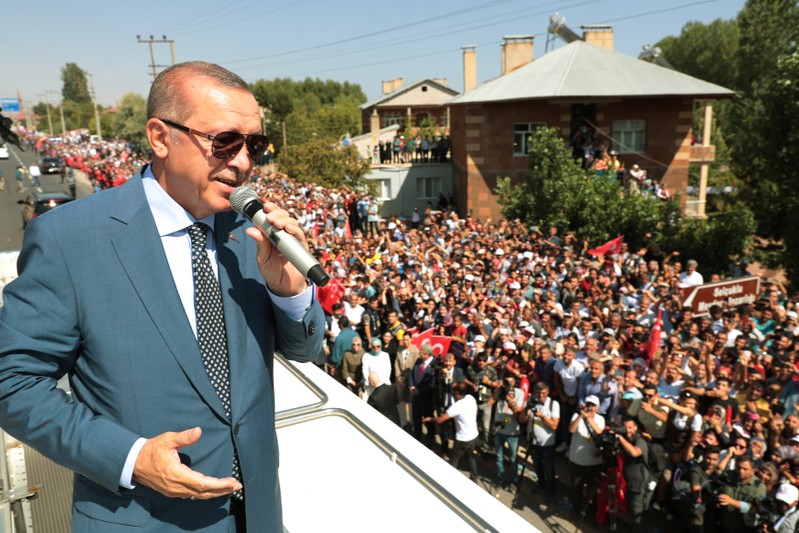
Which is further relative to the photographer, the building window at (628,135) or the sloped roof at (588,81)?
the building window at (628,135)

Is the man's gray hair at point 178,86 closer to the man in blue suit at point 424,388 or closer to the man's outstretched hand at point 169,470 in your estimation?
the man's outstretched hand at point 169,470

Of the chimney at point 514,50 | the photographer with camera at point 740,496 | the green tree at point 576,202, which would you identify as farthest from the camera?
the chimney at point 514,50

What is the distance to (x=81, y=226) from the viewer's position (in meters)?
1.42

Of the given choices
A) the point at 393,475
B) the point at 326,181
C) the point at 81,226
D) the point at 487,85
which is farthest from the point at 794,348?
the point at 326,181

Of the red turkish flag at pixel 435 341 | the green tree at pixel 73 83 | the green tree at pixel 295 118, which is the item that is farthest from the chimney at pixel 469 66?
the green tree at pixel 73 83

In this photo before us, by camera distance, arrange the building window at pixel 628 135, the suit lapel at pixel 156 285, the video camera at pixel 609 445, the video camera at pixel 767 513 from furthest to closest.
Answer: the building window at pixel 628 135 → the video camera at pixel 609 445 → the video camera at pixel 767 513 → the suit lapel at pixel 156 285

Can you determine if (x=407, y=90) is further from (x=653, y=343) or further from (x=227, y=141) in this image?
(x=227, y=141)

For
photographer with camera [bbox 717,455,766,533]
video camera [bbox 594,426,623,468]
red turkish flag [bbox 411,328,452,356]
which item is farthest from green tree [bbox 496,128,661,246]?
photographer with camera [bbox 717,455,766,533]

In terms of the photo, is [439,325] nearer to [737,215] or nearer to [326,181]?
[737,215]

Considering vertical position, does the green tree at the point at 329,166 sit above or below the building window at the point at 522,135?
below

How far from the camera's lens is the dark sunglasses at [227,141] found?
1515 millimetres

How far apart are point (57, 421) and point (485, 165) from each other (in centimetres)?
2318

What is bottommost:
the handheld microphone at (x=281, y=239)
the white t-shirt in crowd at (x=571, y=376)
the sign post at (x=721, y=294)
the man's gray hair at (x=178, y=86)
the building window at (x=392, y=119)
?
the white t-shirt in crowd at (x=571, y=376)

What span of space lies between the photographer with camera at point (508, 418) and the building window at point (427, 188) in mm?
23061
